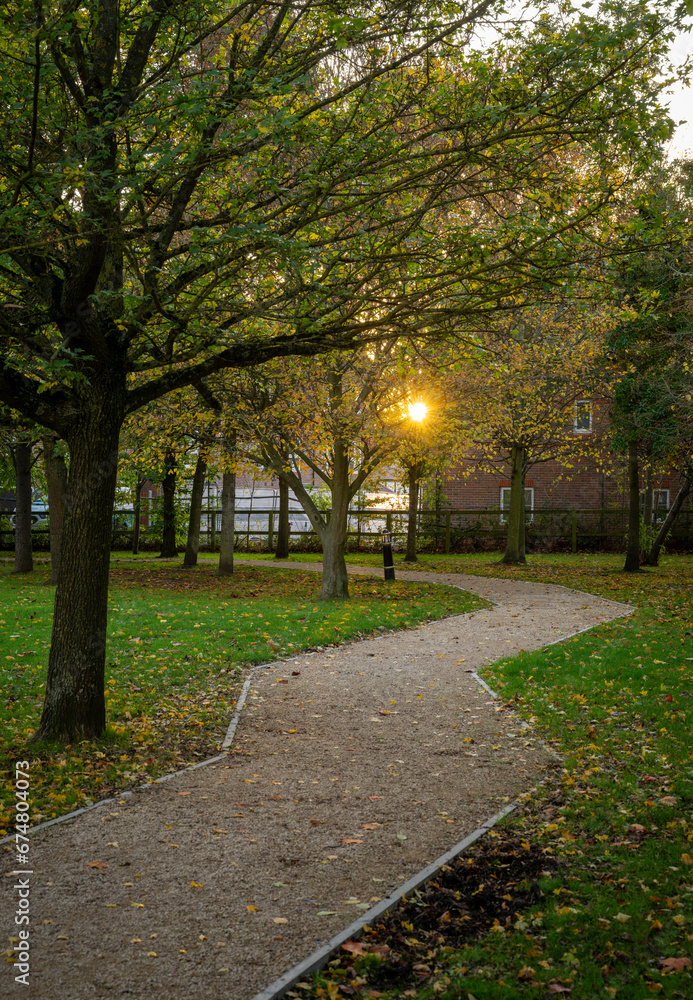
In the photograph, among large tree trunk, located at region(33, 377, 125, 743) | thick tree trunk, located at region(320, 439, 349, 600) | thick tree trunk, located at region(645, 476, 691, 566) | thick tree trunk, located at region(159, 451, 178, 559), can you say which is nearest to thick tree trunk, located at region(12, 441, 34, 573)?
thick tree trunk, located at region(159, 451, 178, 559)

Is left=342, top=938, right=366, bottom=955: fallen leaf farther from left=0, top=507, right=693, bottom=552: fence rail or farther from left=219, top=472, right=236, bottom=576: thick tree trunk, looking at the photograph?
left=0, top=507, right=693, bottom=552: fence rail

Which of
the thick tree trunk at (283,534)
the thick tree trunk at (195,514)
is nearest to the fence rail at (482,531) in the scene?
the thick tree trunk at (283,534)

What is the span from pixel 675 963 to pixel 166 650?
27.7 ft

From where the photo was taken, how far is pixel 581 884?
15.6 feet

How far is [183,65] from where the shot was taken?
26.1 feet

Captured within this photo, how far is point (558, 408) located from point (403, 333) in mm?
16780

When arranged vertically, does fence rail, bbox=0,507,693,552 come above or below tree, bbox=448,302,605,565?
below

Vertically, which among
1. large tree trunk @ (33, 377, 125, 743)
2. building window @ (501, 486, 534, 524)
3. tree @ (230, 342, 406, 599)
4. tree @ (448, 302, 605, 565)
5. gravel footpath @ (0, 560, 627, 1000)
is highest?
tree @ (448, 302, 605, 565)

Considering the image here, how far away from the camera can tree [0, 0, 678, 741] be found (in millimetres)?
5926

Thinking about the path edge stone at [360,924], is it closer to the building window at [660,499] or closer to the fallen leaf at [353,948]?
the fallen leaf at [353,948]

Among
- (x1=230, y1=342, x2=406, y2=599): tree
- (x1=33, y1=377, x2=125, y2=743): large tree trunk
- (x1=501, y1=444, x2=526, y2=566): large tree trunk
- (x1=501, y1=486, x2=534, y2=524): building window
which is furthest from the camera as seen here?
(x1=501, y1=486, x2=534, y2=524): building window

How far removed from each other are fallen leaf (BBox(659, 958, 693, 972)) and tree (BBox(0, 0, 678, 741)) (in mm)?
4714

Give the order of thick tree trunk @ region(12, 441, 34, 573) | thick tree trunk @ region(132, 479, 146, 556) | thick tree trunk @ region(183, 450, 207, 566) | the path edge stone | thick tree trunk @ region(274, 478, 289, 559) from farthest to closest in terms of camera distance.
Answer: thick tree trunk @ region(132, 479, 146, 556), thick tree trunk @ region(274, 478, 289, 559), thick tree trunk @ region(183, 450, 207, 566), thick tree trunk @ region(12, 441, 34, 573), the path edge stone

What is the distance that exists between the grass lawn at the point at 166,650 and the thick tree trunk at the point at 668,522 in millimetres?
8312
